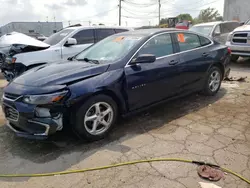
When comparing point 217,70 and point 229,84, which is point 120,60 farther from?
point 229,84

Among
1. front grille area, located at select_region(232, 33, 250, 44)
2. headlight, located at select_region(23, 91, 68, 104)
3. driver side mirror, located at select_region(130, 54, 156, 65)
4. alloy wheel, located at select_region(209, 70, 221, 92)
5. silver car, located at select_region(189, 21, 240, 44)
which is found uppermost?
silver car, located at select_region(189, 21, 240, 44)

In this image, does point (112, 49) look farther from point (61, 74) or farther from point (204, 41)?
point (204, 41)

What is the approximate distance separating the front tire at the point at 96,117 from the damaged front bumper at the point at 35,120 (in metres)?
0.28

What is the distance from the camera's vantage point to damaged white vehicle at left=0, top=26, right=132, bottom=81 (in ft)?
19.5

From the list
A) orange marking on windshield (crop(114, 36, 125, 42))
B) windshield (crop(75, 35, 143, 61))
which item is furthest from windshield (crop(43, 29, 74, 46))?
orange marking on windshield (crop(114, 36, 125, 42))

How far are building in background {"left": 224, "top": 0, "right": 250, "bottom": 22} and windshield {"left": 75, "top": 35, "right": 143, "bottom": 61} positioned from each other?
20393mm

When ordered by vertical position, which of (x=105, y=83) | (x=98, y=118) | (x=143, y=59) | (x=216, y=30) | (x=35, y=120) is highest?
(x=216, y=30)

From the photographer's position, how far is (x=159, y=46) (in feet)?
13.5

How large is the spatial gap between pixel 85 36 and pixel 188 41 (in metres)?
3.56

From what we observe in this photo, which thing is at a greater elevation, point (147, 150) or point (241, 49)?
point (241, 49)

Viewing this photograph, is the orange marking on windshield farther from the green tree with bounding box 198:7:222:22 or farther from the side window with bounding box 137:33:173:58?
the green tree with bounding box 198:7:222:22

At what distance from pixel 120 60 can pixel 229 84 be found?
406 cm

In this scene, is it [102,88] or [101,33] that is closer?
[102,88]

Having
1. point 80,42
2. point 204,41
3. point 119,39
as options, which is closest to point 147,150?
point 119,39
